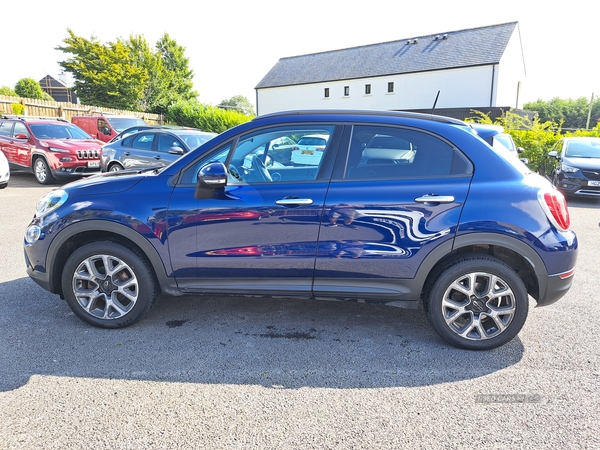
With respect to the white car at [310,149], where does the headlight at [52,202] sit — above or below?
below

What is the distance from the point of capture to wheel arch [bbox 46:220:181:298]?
3.42 metres

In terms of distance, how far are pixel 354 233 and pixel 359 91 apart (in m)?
42.2

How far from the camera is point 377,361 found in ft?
10.2

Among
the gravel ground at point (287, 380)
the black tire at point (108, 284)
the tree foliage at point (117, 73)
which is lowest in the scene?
the gravel ground at point (287, 380)

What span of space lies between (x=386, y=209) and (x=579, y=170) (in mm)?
9722

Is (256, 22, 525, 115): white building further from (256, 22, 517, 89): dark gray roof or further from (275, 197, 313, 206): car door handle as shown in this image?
(275, 197, 313, 206): car door handle

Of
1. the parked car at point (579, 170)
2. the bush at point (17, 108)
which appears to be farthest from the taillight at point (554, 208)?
the bush at point (17, 108)

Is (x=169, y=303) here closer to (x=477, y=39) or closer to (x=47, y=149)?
(x=47, y=149)

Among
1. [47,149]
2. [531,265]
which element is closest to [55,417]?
[531,265]

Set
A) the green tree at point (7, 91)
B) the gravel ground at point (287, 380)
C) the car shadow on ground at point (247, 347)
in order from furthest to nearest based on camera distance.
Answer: the green tree at point (7, 91) < the car shadow on ground at point (247, 347) < the gravel ground at point (287, 380)

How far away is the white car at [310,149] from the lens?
3357 mm

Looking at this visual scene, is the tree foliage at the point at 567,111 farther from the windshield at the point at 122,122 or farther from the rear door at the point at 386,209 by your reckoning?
the rear door at the point at 386,209

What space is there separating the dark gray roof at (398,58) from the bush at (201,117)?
56.4 feet

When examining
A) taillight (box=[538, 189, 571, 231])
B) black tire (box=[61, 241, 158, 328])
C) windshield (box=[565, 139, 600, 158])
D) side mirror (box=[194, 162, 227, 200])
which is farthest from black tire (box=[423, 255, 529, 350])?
windshield (box=[565, 139, 600, 158])
